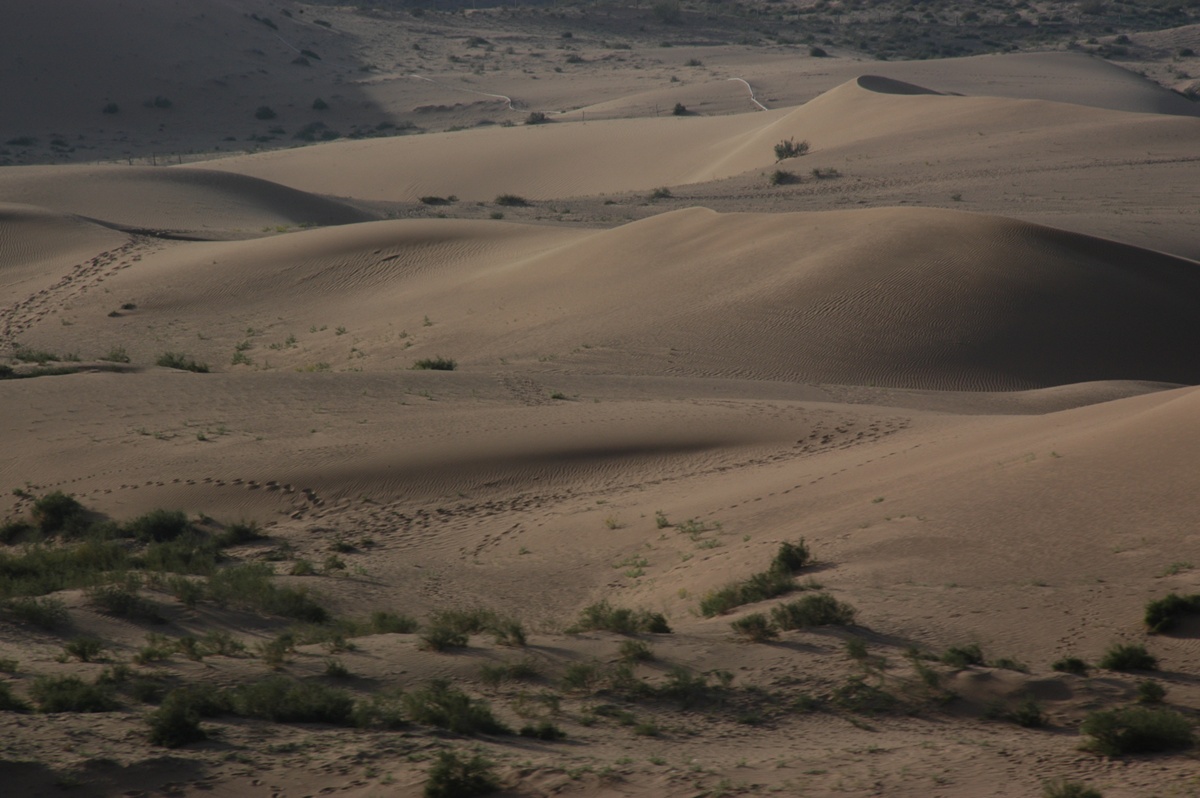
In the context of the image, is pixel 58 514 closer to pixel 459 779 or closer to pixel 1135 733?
pixel 459 779

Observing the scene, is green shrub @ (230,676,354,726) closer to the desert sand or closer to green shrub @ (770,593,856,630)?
the desert sand

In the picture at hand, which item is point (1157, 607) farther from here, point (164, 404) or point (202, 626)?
point (164, 404)

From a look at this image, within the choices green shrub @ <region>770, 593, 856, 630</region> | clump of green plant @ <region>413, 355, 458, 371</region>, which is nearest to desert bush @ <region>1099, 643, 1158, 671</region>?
green shrub @ <region>770, 593, 856, 630</region>

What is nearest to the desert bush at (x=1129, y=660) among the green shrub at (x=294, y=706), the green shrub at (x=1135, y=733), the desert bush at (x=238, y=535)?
the green shrub at (x=1135, y=733)

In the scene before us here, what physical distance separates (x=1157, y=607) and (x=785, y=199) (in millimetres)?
26796

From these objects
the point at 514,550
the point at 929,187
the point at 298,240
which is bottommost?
the point at 514,550

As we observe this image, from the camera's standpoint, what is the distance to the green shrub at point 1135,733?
604cm

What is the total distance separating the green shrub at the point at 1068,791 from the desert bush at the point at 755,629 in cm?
270

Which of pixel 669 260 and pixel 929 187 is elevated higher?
pixel 929 187

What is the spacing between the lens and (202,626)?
8.63m

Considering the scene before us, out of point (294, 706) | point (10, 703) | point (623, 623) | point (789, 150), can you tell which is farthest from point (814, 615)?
point (789, 150)

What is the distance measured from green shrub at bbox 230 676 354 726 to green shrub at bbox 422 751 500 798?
1.06 meters

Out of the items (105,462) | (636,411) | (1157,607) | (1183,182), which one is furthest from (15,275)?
(1183,182)

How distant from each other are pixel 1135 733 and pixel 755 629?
9.13 ft
